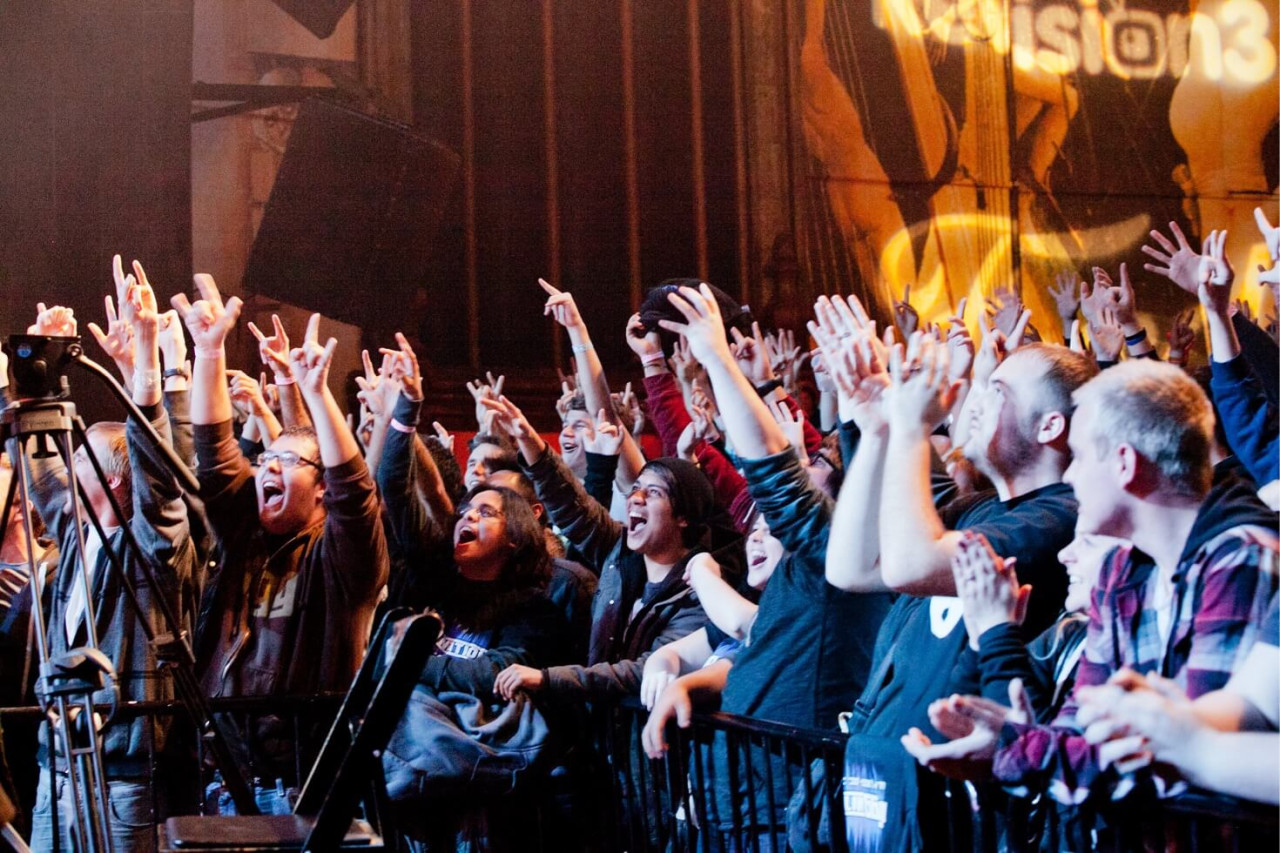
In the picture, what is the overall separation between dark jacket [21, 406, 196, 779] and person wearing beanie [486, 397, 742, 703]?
1136 millimetres

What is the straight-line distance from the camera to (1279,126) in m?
11.4

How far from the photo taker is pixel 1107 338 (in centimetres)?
529

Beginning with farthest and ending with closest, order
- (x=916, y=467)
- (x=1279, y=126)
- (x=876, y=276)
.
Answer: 1. (x=1279, y=126)
2. (x=876, y=276)
3. (x=916, y=467)

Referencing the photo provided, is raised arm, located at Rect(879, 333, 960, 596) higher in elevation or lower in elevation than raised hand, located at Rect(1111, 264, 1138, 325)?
lower

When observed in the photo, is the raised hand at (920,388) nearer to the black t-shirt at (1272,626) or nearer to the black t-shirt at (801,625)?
the black t-shirt at (801,625)

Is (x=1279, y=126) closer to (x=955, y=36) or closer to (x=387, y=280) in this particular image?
(x=955, y=36)

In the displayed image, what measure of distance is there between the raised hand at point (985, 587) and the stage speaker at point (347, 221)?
7.23 meters

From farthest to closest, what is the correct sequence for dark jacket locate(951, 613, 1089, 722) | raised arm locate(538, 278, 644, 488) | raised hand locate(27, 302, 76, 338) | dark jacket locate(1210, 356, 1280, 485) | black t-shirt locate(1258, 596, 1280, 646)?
raised arm locate(538, 278, 644, 488) → raised hand locate(27, 302, 76, 338) → dark jacket locate(1210, 356, 1280, 485) → dark jacket locate(951, 613, 1089, 722) → black t-shirt locate(1258, 596, 1280, 646)

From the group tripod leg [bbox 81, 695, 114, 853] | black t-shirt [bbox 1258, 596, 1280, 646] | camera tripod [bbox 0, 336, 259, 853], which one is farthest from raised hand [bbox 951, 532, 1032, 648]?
tripod leg [bbox 81, 695, 114, 853]

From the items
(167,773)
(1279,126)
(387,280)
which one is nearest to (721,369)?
(167,773)

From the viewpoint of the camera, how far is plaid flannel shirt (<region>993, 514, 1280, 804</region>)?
216 cm

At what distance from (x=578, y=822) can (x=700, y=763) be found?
841 mm

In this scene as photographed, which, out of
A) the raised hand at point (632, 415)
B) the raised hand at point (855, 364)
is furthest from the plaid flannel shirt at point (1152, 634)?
the raised hand at point (632, 415)

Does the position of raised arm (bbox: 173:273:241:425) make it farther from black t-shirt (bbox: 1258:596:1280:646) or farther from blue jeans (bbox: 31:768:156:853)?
black t-shirt (bbox: 1258:596:1280:646)
